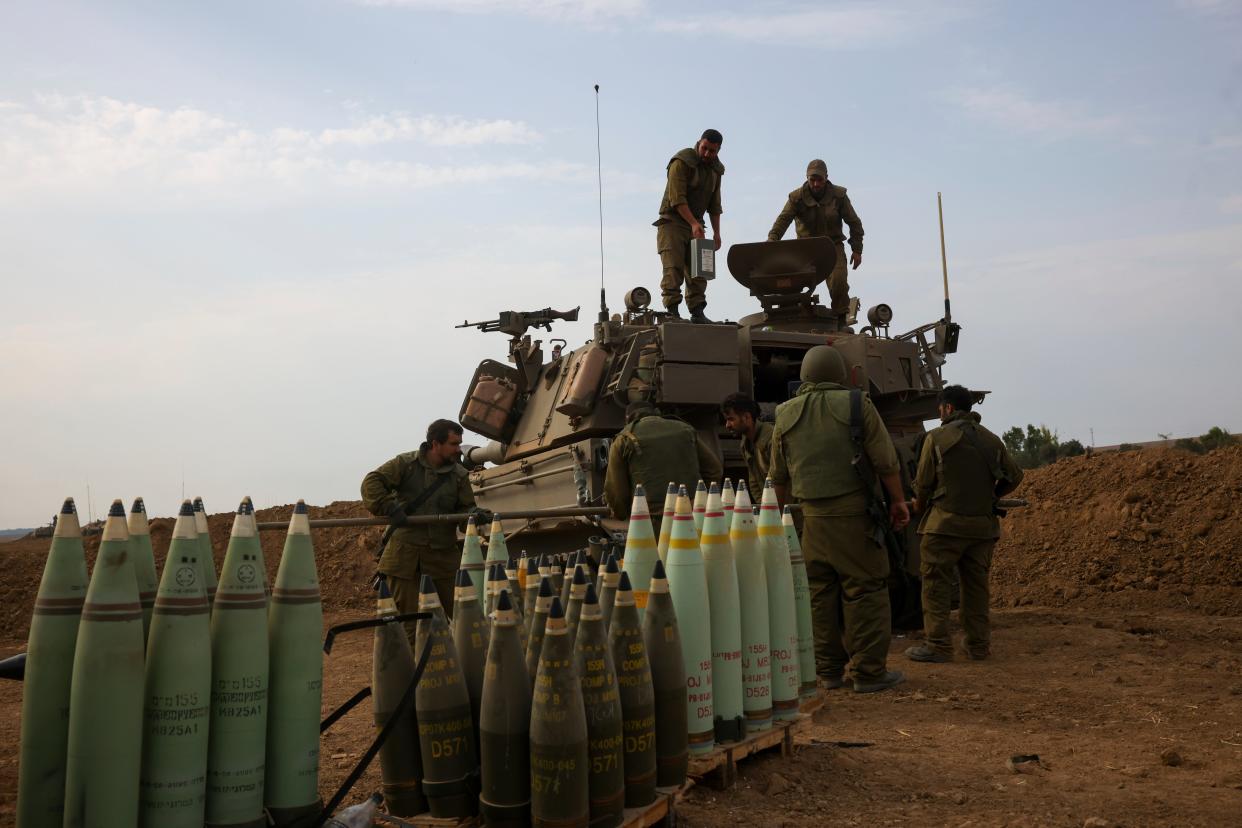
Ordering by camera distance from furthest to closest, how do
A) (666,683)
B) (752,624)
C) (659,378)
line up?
1. (659,378)
2. (752,624)
3. (666,683)

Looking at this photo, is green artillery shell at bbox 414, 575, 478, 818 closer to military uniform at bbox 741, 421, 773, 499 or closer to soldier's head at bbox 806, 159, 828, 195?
military uniform at bbox 741, 421, 773, 499

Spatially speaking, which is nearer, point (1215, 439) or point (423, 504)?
point (423, 504)

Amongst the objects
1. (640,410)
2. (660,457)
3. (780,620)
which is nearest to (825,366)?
(660,457)

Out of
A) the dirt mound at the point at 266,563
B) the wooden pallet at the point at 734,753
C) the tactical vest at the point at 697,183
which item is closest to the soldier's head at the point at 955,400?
the tactical vest at the point at 697,183

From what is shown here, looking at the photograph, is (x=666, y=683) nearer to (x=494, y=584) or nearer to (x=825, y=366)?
(x=494, y=584)

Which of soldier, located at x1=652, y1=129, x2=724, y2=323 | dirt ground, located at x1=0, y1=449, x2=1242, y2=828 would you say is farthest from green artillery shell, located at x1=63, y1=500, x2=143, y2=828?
soldier, located at x1=652, y1=129, x2=724, y2=323

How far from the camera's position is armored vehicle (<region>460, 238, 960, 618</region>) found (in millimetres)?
8148

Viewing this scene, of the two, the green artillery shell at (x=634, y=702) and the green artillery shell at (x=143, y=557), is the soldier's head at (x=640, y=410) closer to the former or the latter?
the green artillery shell at (x=634, y=702)

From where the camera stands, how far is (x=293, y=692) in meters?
2.72

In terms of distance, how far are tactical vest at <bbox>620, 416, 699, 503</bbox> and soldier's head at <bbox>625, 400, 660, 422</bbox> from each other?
0.60 ft

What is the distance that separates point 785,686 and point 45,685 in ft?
8.60

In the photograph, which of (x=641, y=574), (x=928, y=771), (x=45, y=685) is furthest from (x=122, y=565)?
(x=928, y=771)

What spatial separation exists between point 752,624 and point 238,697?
6.31ft

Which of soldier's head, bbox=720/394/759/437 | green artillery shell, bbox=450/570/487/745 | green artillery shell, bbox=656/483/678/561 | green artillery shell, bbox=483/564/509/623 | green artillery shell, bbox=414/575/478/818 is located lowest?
green artillery shell, bbox=414/575/478/818
